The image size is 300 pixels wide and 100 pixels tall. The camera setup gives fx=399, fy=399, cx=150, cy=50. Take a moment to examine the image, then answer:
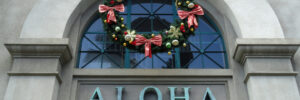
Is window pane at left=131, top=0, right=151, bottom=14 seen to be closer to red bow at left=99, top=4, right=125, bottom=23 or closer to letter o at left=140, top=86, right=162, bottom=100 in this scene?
red bow at left=99, top=4, right=125, bottom=23

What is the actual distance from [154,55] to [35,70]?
10.6ft

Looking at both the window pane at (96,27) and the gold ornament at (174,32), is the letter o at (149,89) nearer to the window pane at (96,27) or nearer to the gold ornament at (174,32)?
the gold ornament at (174,32)

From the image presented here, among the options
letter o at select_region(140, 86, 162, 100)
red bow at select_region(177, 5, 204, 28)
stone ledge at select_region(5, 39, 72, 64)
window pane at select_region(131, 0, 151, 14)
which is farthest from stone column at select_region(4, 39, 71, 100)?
red bow at select_region(177, 5, 204, 28)

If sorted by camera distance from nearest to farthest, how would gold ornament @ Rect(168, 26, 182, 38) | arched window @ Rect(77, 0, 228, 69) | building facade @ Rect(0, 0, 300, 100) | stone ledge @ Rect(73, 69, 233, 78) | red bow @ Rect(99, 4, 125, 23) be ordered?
building facade @ Rect(0, 0, 300, 100), gold ornament @ Rect(168, 26, 182, 38), red bow @ Rect(99, 4, 125, 23), stone ledge @ Rect(73, 69, 233, 78), arched window @ Rect(77, 0, 228, 69)

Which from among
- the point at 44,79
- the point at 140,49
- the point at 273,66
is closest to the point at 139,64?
the point at 140,49

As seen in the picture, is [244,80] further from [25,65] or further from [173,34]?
[25,65]

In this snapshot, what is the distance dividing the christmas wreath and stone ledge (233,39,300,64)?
1.30 meters

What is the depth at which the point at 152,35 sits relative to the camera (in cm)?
965

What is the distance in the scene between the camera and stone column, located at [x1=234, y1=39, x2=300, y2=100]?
9.11 meters

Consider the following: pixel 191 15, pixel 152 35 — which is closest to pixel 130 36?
pixel 152 35

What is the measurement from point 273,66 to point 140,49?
3182mm

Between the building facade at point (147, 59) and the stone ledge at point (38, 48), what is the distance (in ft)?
0.08

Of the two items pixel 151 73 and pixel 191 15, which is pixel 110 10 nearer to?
pixel 151 73

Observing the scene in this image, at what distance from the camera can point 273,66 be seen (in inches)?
371
